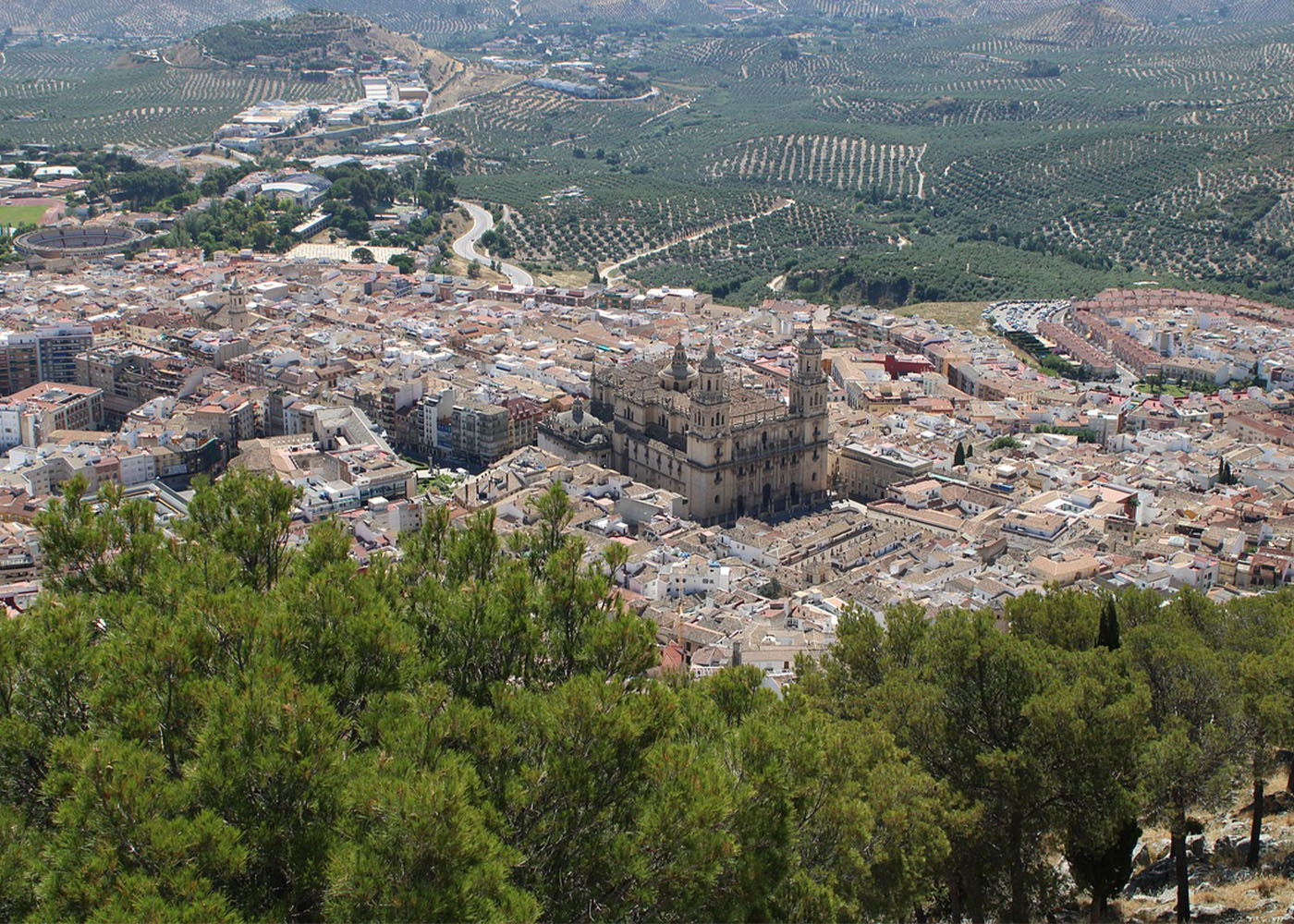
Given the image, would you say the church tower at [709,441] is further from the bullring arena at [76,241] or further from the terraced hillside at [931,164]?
the bullring arena at [76,241]

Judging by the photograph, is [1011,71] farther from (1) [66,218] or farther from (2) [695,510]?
(2) [695,510]

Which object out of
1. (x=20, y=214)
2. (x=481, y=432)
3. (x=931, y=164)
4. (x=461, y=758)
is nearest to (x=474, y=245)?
(x=20, y=214)

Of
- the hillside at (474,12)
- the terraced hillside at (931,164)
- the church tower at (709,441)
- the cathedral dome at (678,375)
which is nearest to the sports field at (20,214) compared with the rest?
the terraced hillside at (931,164)

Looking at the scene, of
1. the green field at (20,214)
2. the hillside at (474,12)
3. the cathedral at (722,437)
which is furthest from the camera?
the hillside at (474,12)

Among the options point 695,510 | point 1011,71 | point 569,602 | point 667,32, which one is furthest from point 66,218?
point 667,32

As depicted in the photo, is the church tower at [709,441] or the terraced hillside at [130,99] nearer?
the church tower at [709,441]

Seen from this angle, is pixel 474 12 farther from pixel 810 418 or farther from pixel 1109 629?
pixel 1109 629

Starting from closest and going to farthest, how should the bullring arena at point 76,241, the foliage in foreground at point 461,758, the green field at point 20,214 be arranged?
1. the foliage in foreground at point 461,758
2. the bullring arena at point 76,241
3. the green field at point 20,214
